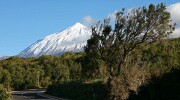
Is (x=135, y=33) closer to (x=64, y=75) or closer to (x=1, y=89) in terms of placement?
(x=1, y=89)

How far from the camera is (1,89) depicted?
30.3 meters

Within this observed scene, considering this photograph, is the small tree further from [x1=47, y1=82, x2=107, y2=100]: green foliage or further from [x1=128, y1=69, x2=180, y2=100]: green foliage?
[x1=128, y1=69, x2=180, y2=100]: green foliage

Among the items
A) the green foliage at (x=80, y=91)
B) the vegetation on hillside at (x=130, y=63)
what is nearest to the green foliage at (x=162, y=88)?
the vegetation on hillside at (x=130, y=63)

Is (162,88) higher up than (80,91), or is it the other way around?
(80,91)

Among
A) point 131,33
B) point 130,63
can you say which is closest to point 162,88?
point 130,63

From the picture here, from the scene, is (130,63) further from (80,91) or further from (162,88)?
(80,91)

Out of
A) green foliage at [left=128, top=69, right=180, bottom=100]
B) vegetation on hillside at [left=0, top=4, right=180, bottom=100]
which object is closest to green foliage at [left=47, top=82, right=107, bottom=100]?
vegetation on hillside at [left=0, top=4, right=180, bottom=100]

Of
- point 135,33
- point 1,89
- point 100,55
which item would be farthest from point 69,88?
point 1,89

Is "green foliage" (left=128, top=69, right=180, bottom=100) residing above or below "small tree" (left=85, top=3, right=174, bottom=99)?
below

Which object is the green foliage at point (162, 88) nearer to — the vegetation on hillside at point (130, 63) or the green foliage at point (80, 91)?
the vegetation on hillside at point (130, 63)

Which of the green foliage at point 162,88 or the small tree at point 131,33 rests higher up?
the small tree at point 131,33

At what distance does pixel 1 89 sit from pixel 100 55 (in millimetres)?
11568

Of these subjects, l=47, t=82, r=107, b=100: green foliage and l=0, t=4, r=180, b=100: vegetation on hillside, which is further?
l=47, t=82, r=107, b=100: green foliage

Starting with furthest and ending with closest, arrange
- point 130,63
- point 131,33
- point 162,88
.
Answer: point 131,33, point 130,63, point 162,88
